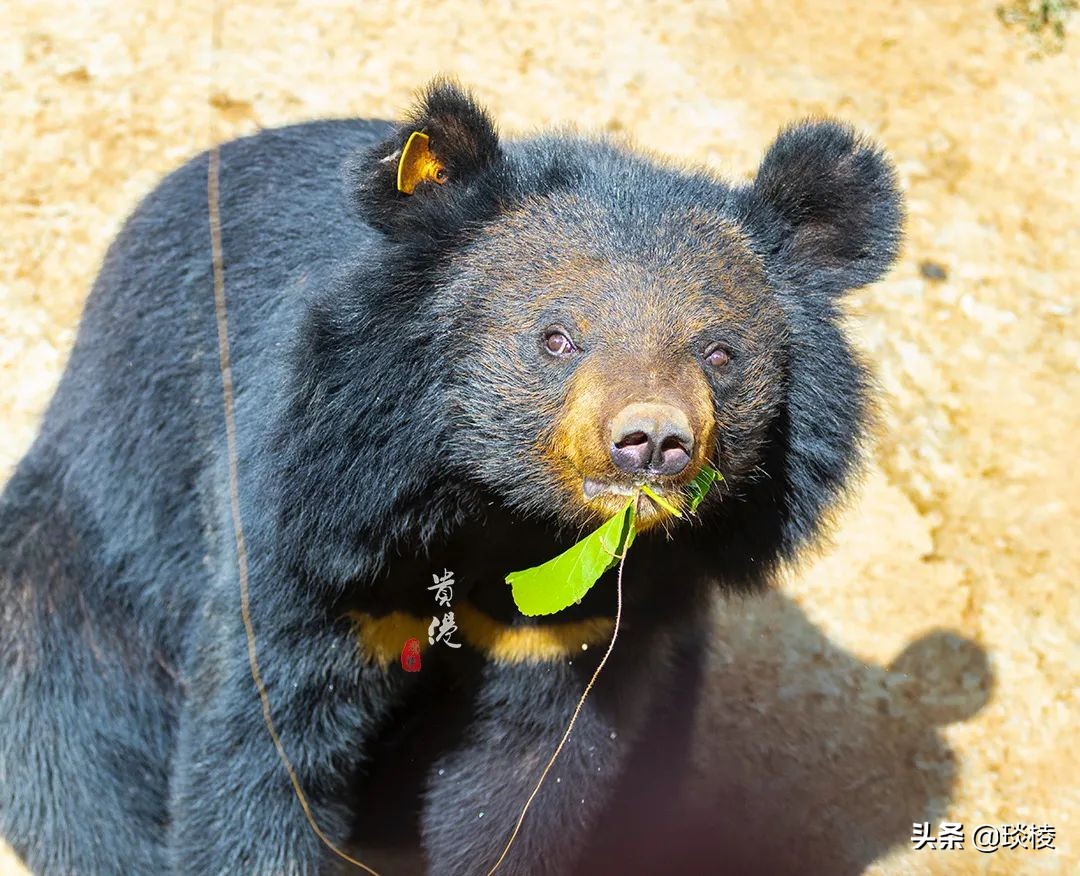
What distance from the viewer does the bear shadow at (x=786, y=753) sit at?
5.01 meters

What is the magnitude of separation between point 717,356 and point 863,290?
151 cm

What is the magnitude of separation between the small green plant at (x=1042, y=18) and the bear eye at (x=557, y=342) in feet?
16.4

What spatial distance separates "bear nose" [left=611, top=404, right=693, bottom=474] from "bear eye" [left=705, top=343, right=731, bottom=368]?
35 centimetres

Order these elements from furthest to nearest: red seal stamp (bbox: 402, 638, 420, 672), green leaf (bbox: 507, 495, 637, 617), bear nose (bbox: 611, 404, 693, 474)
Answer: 1. red seal stamp (bbox: 402, 638, 420, 672)
2. green leaf (bbox: 507, 495, 637, 617)
3. bear nose (bbox: 611, 404, 693, 474)

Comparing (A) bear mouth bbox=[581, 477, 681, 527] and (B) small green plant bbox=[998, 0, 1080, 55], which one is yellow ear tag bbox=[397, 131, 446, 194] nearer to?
(A) bear mouth bbox=[581, 477, 681, 527]

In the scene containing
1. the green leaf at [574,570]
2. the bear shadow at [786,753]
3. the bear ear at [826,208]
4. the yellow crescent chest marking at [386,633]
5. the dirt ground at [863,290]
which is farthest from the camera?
the dirt ground at [863,290]

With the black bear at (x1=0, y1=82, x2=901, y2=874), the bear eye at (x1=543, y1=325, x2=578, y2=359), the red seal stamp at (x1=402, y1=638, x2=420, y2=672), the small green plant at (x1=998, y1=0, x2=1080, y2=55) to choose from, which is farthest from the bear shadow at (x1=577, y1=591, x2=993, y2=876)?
the small green plant at (x1=998, y1=0, x2=1080, y2=55)

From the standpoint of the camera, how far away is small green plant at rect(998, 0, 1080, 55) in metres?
7.20

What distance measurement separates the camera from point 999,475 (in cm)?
598

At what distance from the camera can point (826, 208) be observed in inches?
139

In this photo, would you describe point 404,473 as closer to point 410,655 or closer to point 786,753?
point 410,655

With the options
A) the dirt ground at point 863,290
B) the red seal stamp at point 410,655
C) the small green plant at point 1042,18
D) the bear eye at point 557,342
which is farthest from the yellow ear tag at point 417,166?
the small green plant at point 1042,18

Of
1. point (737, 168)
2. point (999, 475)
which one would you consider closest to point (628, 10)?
point (737, 168)

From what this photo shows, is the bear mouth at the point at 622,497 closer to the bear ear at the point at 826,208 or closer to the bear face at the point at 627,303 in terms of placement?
the bear face at the point at 627,303
